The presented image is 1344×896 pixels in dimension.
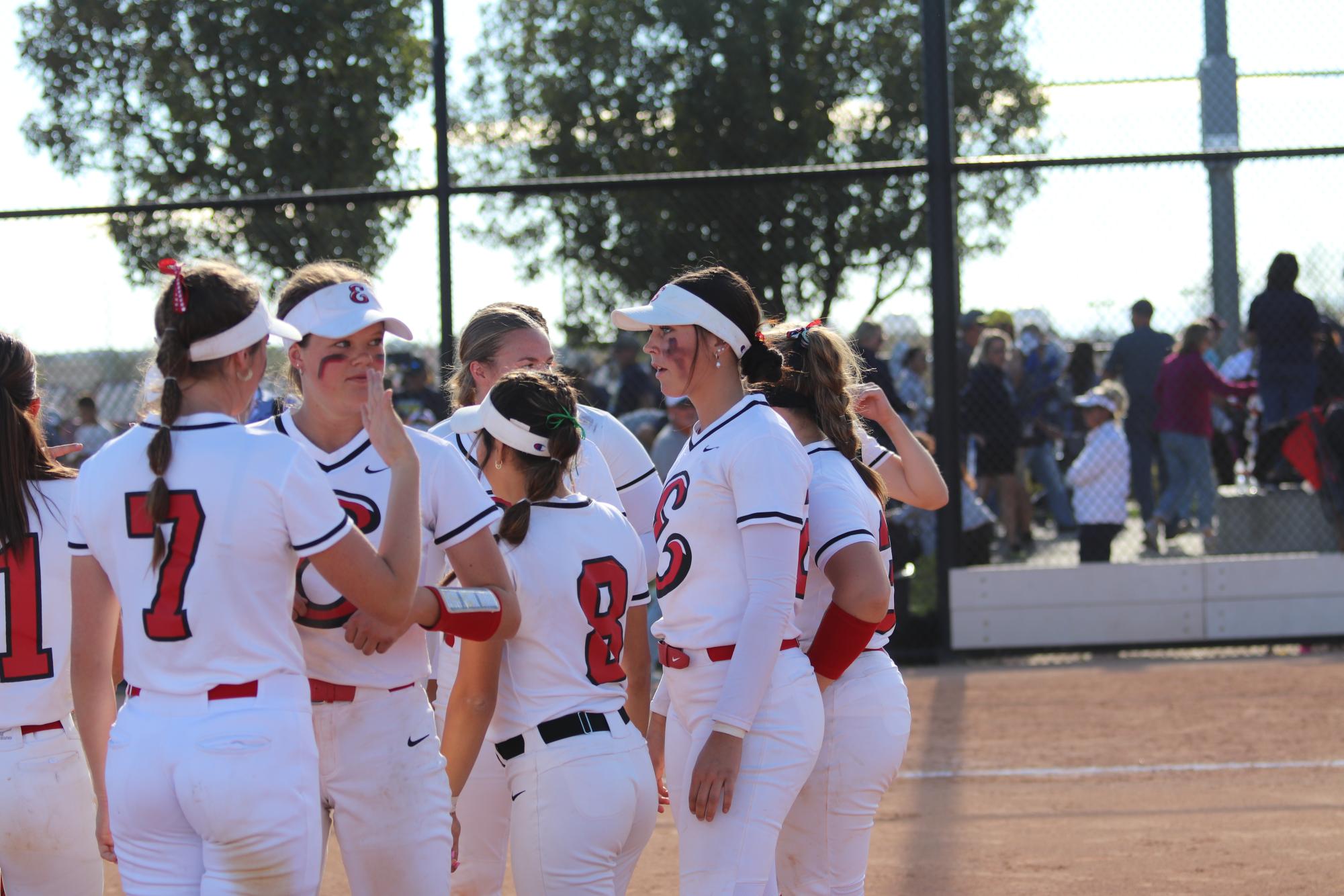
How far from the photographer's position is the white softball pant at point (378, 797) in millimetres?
2688

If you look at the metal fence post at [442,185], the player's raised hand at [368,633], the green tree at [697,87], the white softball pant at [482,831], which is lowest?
the white softball pant at [482,831]

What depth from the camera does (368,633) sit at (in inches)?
101

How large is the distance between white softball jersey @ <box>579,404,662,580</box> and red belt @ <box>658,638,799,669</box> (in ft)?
2.86

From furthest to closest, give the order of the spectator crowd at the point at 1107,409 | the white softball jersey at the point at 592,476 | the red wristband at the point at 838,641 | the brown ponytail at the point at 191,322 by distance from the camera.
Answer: the spectator crowd at the point at 1107,409 < the white softball jersey at the point at 592,476 < the red wristband at the point at 838,641 < the brown ponytail at the point at 191,322

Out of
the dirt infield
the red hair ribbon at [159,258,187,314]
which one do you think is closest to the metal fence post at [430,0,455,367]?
the dirt infield

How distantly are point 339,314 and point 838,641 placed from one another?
1296mm

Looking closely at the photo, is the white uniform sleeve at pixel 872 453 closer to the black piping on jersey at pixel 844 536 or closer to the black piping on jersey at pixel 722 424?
the black piping on jersey at pixel 844 536

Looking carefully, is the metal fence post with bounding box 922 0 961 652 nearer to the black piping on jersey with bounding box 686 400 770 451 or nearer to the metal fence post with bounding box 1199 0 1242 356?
the metal fence post with bounding box 1199 0 1242 356

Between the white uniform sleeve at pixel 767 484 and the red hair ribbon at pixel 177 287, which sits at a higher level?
the red hair ribbon at pixel 177 287

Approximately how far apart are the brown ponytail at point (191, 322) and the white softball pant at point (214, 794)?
0.48 meters

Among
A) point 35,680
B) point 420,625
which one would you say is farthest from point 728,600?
point 35,680

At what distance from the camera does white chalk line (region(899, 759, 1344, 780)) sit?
604cm

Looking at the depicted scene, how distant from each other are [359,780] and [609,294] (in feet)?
29.6

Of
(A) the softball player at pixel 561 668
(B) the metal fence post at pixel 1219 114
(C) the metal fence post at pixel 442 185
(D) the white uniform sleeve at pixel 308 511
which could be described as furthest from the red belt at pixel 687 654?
(B) the metal fence post at pixel 1219 114
